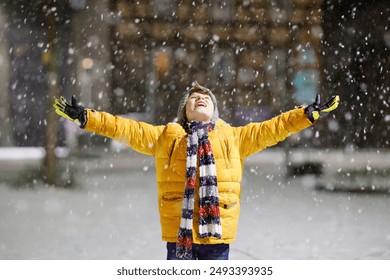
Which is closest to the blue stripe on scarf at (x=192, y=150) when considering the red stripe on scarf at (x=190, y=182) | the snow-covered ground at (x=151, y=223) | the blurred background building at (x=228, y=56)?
the red stripe on scarf at (x=190, y=182)

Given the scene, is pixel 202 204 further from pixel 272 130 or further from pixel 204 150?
pixel 272 130

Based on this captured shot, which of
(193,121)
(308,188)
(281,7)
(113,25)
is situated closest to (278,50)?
(281,7)

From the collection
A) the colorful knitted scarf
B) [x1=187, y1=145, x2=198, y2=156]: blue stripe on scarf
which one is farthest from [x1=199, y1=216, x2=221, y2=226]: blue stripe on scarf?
[x1=187, y1=145, x2=198, y2=156]: blue stripe on scarf

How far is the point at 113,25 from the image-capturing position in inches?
842

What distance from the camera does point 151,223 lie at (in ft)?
19.1

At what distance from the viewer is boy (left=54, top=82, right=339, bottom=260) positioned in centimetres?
255

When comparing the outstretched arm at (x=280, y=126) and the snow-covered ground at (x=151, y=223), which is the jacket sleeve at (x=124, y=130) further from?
the snow-covered ground at (x=151, y=223)

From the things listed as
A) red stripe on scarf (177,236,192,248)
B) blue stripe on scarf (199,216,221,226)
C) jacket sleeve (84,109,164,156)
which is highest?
jacket sleeve (84,109,164,156)

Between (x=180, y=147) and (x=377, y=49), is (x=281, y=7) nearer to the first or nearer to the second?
(x=377, y=49)

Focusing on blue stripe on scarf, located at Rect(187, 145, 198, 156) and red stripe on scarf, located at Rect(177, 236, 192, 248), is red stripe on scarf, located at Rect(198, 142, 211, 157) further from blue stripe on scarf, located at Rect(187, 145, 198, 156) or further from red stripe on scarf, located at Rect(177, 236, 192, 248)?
red stripe on scarf, located at Rect(177, 236, 192, 248)

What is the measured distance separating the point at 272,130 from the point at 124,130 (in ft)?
2.44

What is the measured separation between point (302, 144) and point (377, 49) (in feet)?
14.8

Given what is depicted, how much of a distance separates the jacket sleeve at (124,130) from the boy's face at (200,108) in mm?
178

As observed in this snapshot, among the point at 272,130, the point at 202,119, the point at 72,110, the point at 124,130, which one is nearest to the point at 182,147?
the point at 202,119
